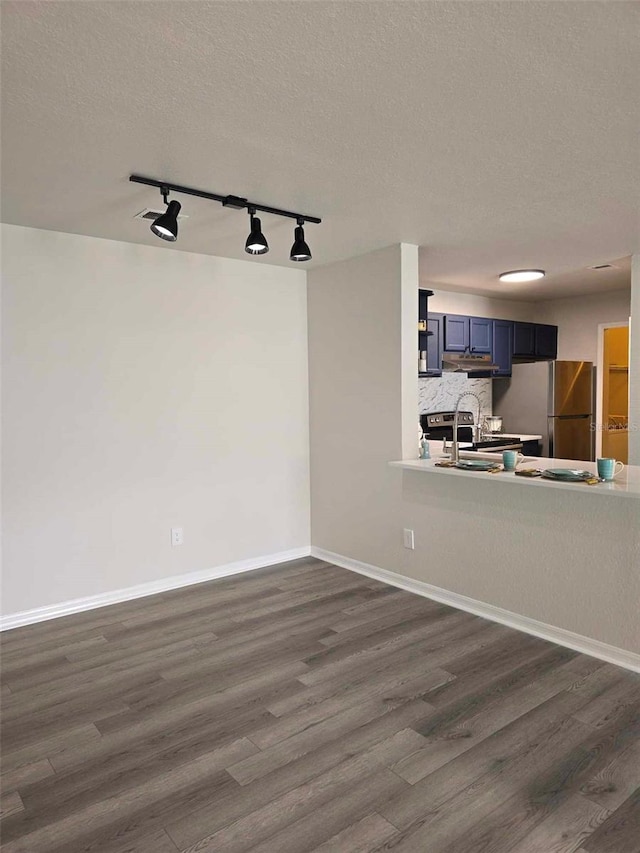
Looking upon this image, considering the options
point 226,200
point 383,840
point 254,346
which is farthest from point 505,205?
point 383,840

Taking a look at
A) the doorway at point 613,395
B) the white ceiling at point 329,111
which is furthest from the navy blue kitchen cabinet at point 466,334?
the white ceiling at point 329,111

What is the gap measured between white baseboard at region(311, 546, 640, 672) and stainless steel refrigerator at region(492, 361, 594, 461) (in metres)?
2.64

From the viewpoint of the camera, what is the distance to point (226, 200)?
2.99 meters

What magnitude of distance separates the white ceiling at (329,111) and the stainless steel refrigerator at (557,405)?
2.59 m

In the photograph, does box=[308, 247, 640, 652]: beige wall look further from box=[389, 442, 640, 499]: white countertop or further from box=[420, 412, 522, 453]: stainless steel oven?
box=[420, 412, 522, 453]: stainless steel oven

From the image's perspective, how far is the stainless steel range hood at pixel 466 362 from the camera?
555cm

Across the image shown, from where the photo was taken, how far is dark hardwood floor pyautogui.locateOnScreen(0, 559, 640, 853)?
187 centimetres

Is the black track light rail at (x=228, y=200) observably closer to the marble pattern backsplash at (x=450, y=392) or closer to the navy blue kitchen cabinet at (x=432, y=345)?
the navy blue kitchen cabinet at (x=432, y=345)

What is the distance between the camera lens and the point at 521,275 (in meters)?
5.04

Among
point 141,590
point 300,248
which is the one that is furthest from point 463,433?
point 141,590

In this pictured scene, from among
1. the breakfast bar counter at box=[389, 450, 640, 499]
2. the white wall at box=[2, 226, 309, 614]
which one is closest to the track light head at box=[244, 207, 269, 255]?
the white wall at box=[2, 226, 309, 614]

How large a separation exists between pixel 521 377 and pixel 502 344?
1.58ft

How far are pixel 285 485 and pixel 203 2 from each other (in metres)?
3.60

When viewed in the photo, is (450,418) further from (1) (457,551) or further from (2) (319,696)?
(2) (319,696)
